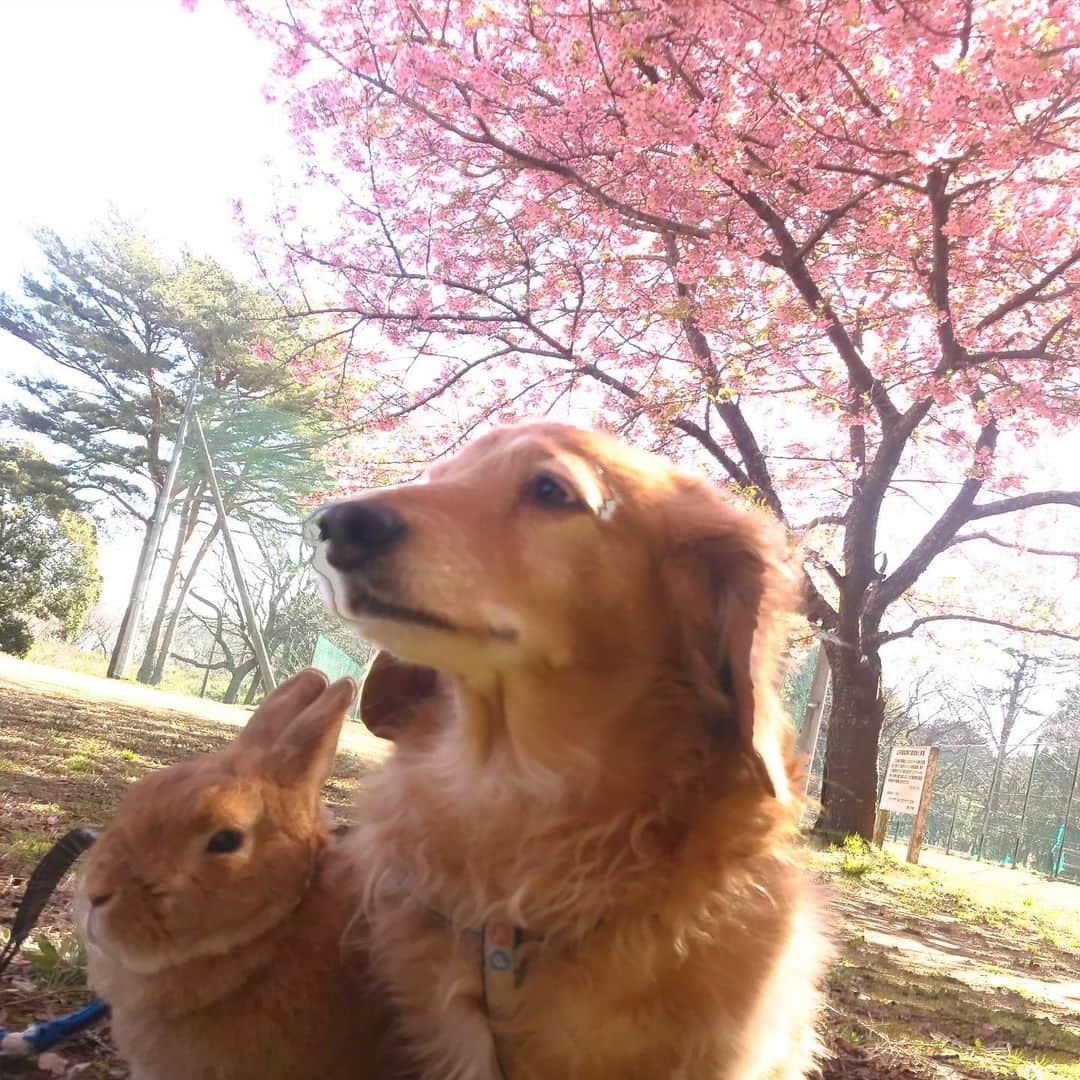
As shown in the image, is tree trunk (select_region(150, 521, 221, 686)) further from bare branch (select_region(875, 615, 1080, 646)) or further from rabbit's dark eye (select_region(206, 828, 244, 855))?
rabbit's dark eye (select_region(206, 828, 244, 855))

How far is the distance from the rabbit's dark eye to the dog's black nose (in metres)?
0.48

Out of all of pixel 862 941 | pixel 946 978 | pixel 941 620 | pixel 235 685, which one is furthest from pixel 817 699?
pixel 235 685

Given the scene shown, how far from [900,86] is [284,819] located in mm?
7031

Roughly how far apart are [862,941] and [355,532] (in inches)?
213

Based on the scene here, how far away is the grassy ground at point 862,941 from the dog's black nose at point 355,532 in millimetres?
936

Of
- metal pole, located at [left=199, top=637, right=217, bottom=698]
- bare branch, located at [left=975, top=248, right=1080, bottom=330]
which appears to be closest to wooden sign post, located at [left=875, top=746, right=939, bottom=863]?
bare branch, located at [left=975, top=248, right=1080, bottom=330]

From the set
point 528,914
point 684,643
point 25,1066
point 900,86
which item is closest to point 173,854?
point 528,914

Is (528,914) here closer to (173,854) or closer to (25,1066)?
(173,854)

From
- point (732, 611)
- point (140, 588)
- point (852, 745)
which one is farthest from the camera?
point (140, 588)

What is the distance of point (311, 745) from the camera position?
1.65m

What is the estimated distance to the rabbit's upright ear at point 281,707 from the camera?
1.76 meters

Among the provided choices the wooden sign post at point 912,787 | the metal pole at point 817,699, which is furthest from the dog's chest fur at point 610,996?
the wooden sign post at point 912,787

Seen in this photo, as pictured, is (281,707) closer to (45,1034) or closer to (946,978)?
(45,1034)

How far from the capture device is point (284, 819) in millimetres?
1587
